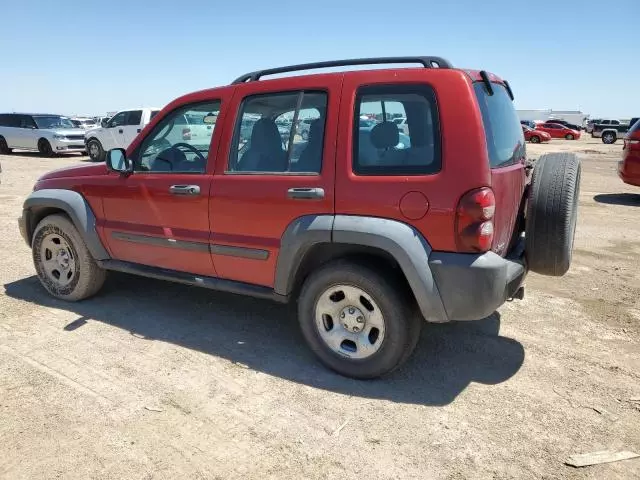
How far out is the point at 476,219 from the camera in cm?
267

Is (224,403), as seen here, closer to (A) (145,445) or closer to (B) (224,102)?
(A) (145,445)

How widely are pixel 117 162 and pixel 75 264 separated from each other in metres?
1.12

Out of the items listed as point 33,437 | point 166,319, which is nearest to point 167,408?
point 33,437

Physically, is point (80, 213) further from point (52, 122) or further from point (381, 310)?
point (52, 122)

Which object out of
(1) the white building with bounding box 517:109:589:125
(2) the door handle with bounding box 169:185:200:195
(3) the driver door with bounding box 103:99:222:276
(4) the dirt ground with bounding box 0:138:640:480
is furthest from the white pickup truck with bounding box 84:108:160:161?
(1) the white building with bounding box 517:109:589:125

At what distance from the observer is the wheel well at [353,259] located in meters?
3.02

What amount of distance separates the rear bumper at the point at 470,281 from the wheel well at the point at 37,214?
3431 mm

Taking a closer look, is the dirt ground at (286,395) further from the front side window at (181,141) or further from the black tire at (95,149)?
the black tire at (95,149)

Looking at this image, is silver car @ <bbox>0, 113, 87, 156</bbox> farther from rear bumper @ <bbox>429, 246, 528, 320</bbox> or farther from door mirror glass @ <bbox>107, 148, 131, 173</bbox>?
rear bumper @ <bbox>429, 246, 528, 320</bbox>

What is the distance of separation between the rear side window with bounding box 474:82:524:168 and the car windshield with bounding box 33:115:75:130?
790 inches

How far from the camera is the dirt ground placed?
242cm

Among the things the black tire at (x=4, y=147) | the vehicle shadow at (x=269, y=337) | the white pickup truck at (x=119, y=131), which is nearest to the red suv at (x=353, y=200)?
the vehicle shadow at (x=269, y=337)

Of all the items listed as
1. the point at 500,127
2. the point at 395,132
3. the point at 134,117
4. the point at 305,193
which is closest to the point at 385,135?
the point at 395,132

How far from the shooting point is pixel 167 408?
112 inches
